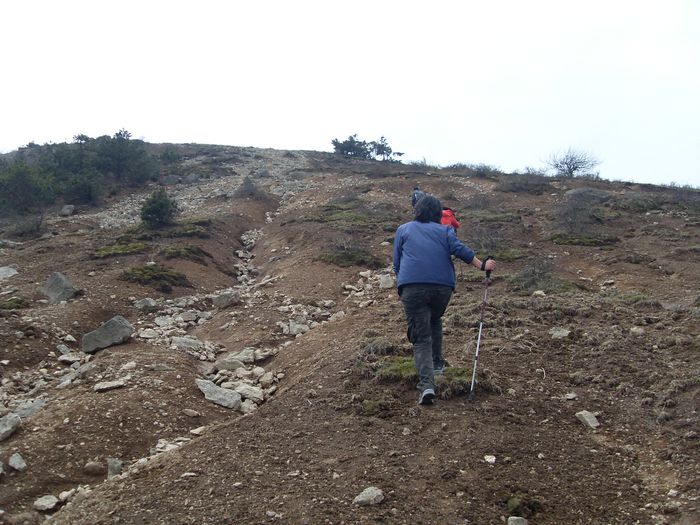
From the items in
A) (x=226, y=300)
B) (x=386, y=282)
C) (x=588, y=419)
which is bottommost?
(x=226, y=300)

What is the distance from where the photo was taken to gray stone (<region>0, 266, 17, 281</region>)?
13.7 metres

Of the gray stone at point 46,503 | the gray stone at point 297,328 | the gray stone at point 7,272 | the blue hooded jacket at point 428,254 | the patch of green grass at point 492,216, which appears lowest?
the gray stone at point 46,503

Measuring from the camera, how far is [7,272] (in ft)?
45.9

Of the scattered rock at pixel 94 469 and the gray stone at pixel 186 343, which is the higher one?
the gray stone at pixel 186 343

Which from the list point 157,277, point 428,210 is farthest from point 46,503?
point 157,277

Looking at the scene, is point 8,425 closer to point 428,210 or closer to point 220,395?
point 220,395

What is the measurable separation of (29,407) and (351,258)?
9.12m

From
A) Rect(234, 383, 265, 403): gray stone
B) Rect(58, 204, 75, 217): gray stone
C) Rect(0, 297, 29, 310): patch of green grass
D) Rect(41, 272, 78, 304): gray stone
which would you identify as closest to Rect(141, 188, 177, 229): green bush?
Rect(58, 204, 75, 217): gray stone

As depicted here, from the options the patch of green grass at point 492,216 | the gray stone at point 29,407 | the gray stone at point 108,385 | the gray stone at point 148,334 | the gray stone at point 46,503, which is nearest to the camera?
the gray stone at point 46,503

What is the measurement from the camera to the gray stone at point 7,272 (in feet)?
44.9

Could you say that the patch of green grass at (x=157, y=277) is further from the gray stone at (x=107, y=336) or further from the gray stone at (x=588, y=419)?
the gray stone at (x=588, y=419)

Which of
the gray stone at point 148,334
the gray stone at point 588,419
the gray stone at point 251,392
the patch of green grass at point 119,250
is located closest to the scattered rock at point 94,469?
the gray stone at point 251,392

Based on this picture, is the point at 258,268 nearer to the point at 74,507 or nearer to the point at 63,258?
the point at 63,258

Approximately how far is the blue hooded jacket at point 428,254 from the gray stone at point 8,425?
4485 mm
